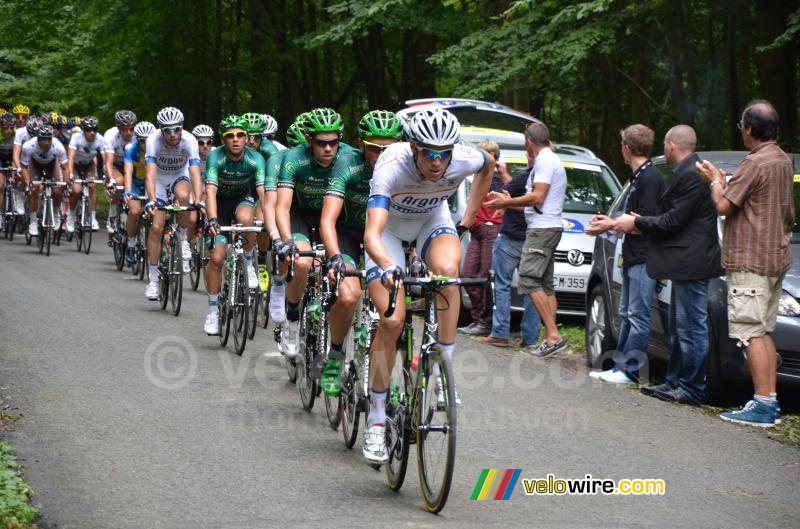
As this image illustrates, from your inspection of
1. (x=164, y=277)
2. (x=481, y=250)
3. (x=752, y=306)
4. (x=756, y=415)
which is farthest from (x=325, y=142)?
(x=164, y=277)

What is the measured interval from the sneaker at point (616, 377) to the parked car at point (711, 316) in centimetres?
34

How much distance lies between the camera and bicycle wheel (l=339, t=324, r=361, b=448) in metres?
7.37

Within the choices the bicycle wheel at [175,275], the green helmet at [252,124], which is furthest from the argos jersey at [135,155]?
the green helmet at [252,124]

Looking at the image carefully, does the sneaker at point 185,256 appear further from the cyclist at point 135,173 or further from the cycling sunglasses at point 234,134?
the cyclist at point 135,173

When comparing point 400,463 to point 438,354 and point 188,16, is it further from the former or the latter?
point 188,16

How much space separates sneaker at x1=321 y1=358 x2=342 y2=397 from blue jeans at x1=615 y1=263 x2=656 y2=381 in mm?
3247

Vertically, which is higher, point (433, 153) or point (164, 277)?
point (433, 153)

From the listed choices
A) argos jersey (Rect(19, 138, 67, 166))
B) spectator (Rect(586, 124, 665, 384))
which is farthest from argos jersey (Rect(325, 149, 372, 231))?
argos jersey (Rect(19, 138, 67, 166))

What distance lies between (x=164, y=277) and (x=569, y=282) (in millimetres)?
4749

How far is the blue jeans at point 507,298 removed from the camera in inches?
480

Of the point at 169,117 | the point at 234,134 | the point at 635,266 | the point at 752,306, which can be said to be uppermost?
the point at 169,117

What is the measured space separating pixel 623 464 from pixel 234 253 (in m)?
5.14

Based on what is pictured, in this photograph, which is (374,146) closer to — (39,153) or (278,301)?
(278,301)

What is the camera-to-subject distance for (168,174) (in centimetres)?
1508
